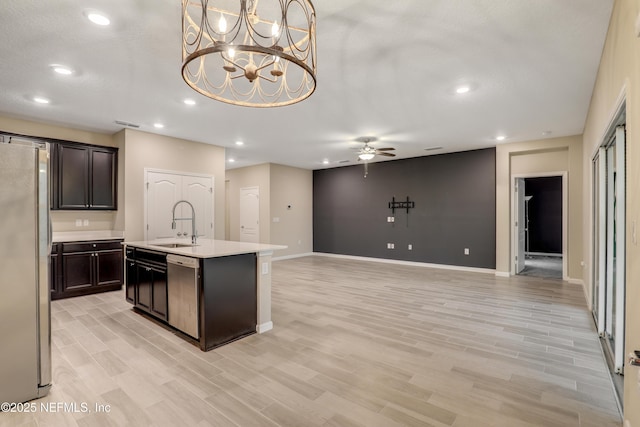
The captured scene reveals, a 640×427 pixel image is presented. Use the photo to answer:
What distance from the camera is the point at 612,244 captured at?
296 cm

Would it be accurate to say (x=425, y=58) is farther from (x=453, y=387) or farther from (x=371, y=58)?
(x=453, y=387)

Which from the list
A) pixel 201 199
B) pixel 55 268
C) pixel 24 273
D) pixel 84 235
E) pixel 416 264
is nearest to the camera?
pixel 24 273

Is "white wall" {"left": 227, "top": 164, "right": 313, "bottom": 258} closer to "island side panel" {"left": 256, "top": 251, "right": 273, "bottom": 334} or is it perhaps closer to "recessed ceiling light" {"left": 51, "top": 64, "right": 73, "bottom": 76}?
"island side panel" {"left": 256, "top": 251, "right": 273, "bottom": 334}

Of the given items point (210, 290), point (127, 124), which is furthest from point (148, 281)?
point (127, 124)

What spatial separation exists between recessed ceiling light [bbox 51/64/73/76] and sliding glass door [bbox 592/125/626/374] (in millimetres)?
5102

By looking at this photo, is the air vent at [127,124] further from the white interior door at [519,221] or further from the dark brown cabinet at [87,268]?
the white interior door at [519,221]

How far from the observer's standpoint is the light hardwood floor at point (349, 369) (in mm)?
2010

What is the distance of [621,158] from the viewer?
2.41m

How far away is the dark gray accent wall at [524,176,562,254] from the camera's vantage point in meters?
9.77

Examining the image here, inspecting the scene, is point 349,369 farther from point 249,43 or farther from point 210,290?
point 249,43

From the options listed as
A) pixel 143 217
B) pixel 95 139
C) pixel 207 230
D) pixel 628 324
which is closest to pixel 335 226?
pixel 207 230

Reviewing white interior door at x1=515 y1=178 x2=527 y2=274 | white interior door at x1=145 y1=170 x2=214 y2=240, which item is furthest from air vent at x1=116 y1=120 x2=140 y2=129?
white interior door at x1=515 y1=178 x2=527 y2=274

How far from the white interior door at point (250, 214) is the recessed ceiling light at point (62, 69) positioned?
19.2 feet

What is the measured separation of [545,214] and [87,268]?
40.1 ft
